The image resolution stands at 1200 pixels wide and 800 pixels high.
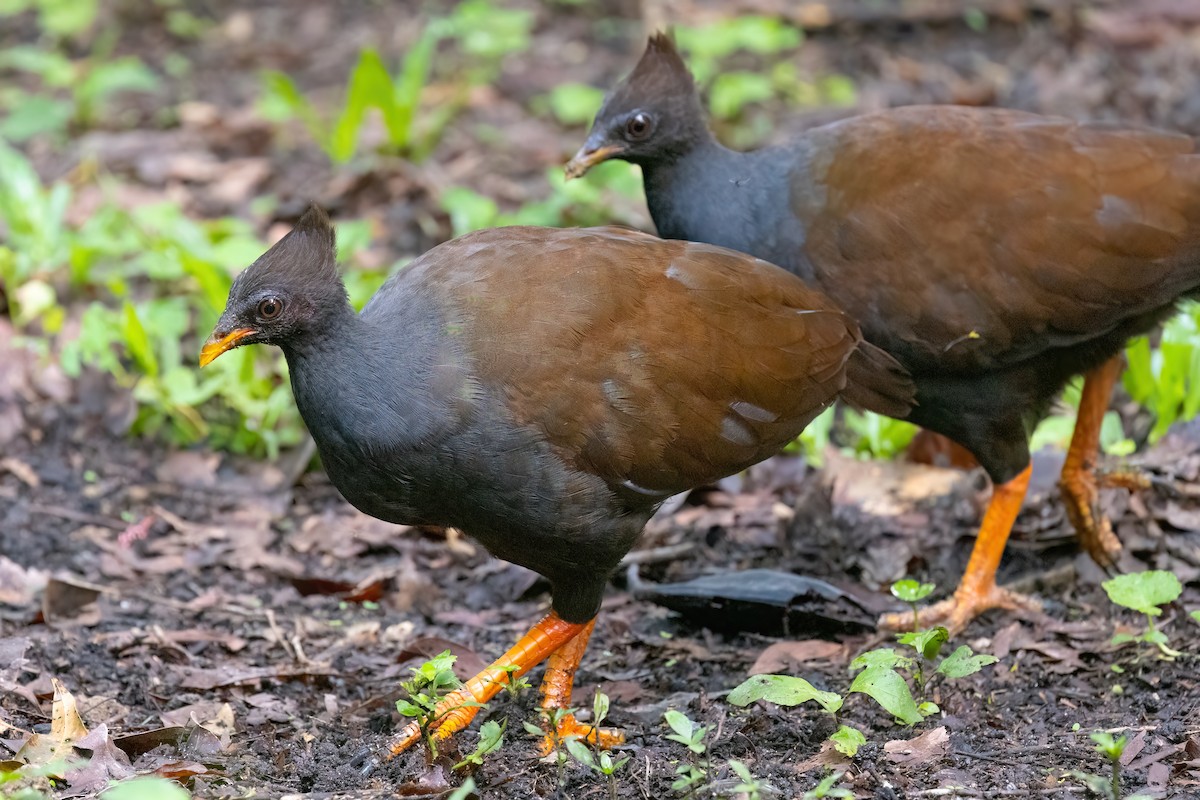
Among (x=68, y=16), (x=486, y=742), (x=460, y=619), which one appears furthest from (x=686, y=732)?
(x=68, y=16)

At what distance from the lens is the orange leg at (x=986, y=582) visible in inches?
218

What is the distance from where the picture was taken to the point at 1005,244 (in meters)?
5.31

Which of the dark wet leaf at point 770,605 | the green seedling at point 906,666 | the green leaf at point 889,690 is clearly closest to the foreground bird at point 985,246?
the dark wet leaf at point 770,605

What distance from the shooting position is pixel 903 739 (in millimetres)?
4445

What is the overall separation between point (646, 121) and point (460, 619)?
214cm

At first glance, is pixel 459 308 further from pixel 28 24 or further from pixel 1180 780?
pixel 28 24

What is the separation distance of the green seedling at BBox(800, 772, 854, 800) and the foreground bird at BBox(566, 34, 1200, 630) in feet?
5.29

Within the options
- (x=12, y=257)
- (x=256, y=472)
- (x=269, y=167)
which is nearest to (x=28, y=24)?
(x=269, y=167)

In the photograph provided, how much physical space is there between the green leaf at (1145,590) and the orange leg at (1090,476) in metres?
1.08

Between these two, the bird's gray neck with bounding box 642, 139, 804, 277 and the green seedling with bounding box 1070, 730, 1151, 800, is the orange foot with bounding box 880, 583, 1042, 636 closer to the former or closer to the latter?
the bird's gray neck with bounding box 642, 139, 804, 277

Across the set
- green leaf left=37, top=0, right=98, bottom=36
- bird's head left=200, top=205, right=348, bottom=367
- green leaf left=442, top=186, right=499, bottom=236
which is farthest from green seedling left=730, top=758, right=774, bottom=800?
green leaf left=37, top=0, right=98, bottom=36

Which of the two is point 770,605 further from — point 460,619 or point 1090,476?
point 1090,476

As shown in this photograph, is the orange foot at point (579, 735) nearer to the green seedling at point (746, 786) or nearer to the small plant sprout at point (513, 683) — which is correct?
the small plant sprout at point (513, 683)

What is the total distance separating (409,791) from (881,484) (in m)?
3.18
